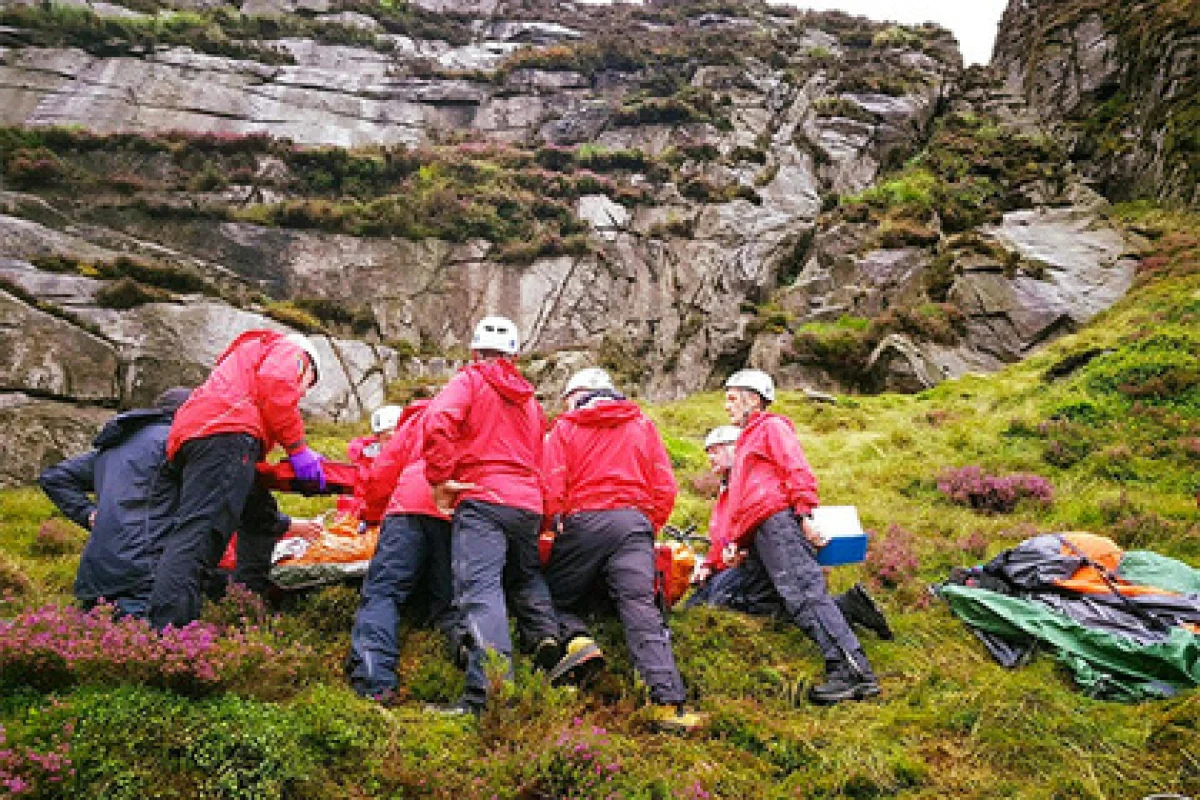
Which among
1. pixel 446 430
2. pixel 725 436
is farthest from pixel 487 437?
pixel 725 436

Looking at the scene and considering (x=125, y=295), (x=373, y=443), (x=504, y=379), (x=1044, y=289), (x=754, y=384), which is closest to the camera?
(x=504, y=379)

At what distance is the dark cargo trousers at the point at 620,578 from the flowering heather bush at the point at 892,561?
12.3 ft

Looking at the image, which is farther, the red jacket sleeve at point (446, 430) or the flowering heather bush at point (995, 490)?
the flowering heather bush at point (995, 490)

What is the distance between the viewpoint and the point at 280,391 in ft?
16.0

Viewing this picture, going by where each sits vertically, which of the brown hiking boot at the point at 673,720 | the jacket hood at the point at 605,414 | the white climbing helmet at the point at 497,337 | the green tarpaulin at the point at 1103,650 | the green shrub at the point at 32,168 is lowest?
the brown hiking boot at the point at 673,720

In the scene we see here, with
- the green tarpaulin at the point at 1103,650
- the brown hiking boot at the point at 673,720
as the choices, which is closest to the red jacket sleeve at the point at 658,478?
the brown hiking boot at the point at 673,720

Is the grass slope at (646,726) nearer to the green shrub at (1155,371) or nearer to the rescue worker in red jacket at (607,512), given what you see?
the rescue worker in red jacket at (607,512)

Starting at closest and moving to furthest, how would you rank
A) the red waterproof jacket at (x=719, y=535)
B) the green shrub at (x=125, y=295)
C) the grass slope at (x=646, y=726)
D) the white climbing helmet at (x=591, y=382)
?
the grass slope at (x=646, y=726) < the white climbing helmet at (x=591, y=382) < the red waterproof jacket at (x=719, y=535) < the green shrub at (x=125, y=295)

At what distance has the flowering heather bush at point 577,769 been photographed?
3.05 m

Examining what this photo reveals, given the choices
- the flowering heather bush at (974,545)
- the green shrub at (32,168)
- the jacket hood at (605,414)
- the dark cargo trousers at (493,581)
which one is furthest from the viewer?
the green shrub at (32,168)

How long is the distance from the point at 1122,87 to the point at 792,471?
105 ft

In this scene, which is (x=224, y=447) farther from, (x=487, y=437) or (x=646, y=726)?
(x=646, y=726)

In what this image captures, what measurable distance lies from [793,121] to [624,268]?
690 inches

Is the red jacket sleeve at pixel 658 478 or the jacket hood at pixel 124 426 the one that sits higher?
the jacket hood at pixel 124 426
